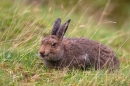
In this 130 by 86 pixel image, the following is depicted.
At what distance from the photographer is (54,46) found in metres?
8.21

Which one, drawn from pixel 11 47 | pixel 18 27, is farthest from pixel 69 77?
pixel 18 27

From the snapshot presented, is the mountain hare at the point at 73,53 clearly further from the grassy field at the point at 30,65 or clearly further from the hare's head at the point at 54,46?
the grassy field at the point at 30,65

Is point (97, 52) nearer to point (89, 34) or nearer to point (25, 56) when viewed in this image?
point (25, 56)

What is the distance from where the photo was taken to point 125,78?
7320 mm

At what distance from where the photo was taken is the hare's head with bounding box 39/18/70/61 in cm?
794

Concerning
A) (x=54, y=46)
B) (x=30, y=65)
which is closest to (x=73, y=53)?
(x=54, y=46)

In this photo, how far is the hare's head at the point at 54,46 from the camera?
26.1 ft

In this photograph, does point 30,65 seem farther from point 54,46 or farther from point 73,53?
point 73,53

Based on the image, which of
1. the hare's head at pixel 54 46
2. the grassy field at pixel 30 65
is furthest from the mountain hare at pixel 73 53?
the grassy field at pixel 30 65


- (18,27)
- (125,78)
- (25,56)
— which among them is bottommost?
(125,78)

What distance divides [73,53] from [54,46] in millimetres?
432

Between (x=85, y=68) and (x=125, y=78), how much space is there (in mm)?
1214

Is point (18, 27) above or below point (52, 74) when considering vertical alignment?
above

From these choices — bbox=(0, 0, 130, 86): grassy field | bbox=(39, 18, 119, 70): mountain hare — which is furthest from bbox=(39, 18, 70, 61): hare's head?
bbox=(0, 0, 130, 86): grassy field
